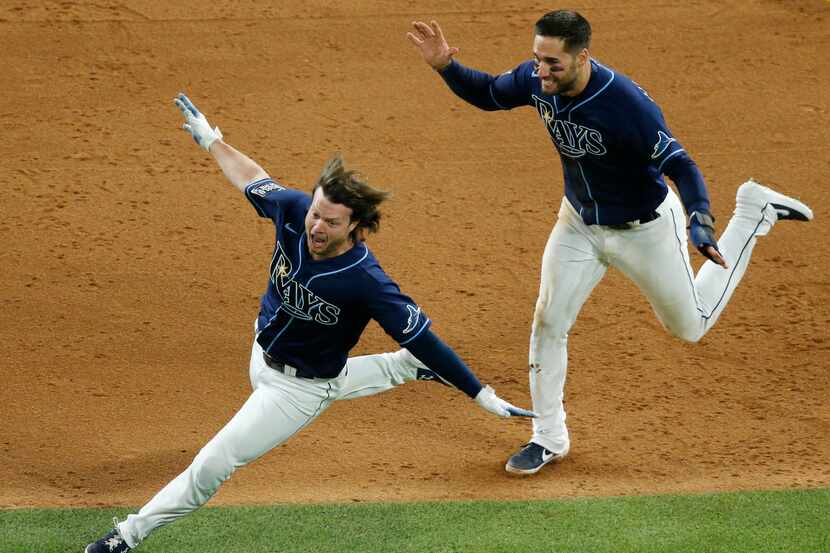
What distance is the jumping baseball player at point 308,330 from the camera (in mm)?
5051

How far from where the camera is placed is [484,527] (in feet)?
18.9

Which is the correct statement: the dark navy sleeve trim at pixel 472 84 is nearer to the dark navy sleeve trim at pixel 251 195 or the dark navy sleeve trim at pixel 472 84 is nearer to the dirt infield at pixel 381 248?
the dark navy sleeve trim at pixel 251 195

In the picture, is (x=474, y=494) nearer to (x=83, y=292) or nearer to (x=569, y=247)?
(x=569, y=247)

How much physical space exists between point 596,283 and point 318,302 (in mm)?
1681

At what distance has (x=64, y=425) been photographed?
6617mm

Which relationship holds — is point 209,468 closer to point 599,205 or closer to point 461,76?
point 599,205

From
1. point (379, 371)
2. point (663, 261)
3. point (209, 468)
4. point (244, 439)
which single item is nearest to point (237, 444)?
point (244, 439)

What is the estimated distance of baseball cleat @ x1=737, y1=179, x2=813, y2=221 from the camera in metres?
6.54

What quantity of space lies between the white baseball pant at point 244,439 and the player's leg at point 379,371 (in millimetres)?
151

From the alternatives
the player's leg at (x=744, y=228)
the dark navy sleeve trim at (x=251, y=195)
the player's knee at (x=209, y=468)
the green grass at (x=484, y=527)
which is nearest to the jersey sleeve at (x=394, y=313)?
the dark navy sleeve trim at (x=251, y=195)

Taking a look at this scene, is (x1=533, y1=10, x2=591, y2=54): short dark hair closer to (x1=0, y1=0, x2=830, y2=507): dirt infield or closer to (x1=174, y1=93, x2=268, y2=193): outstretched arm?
(x1=174, y1=93, x2=268, y2=193): outstretched arm

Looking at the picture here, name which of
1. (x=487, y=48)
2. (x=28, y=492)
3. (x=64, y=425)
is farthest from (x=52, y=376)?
(x=487, y=48)

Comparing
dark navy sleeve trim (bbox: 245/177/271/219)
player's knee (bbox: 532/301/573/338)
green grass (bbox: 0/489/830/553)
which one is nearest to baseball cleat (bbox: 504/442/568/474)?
green grass (bbox: 0/489/830/553)

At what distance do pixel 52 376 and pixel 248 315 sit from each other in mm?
1259
